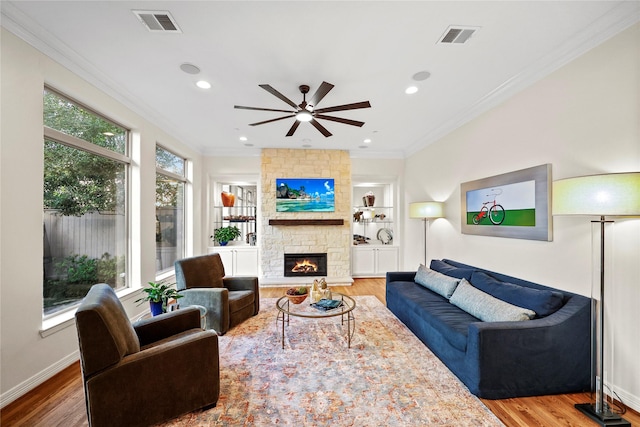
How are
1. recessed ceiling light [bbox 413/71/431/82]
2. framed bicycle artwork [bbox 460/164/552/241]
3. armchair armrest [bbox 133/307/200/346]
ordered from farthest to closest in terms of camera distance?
recessed ceiling light [bbox 413/71/431/82], framed bicycle artwork [bbox 460/164/552/241], armchair armrest [bbox 133/307/200/346]

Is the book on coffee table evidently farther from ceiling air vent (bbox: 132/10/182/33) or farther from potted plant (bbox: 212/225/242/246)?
potted plant (bbox: 212/225/242/246)

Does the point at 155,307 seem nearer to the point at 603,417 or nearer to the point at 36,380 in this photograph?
the point at 36,380

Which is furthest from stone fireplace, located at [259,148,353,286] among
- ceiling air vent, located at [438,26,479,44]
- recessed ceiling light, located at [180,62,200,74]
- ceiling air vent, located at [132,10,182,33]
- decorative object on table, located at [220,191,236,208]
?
ceiling air vent, located at [438,26,479,44]

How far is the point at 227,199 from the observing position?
18.9 ft

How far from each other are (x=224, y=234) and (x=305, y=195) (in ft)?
6.33

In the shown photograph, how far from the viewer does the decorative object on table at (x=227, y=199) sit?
5754 millimetres

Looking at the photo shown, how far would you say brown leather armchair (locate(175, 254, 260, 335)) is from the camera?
3.05 meters

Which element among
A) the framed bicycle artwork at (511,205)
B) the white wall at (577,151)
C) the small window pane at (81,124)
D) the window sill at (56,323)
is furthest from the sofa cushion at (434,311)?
the small window pane at (81,124)

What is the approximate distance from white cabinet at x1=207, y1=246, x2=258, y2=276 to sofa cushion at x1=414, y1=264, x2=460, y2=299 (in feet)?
11.2

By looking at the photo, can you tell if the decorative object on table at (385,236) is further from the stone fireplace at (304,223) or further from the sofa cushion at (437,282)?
the sofa cushion at (437,282)

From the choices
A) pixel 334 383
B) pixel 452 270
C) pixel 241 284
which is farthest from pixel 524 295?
pixel 241 284

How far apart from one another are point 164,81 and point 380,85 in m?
2.37

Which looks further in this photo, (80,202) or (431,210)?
(431,210)

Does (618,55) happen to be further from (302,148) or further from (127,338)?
(302,148)
